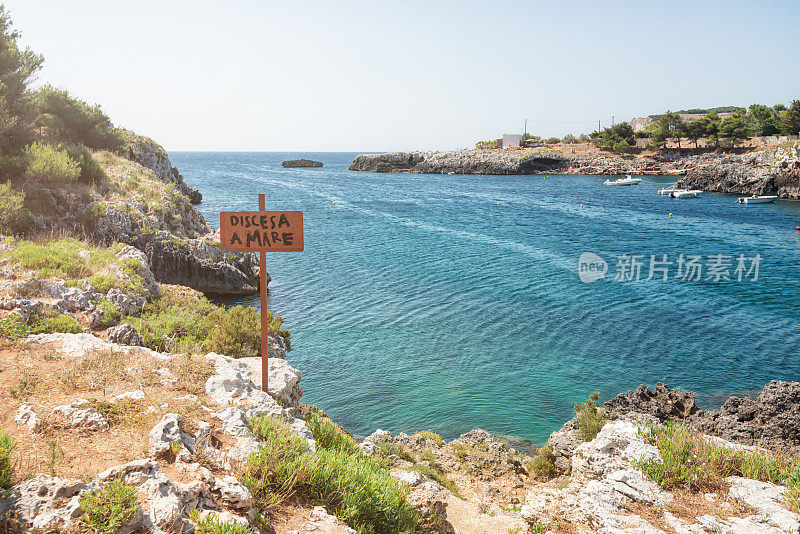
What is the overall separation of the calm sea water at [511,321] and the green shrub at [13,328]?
8892 mm

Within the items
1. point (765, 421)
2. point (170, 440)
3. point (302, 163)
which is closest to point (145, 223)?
point (170, 440)

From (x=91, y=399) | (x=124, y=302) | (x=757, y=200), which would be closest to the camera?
(x=91, y=399)

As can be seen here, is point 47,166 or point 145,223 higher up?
point 47,166

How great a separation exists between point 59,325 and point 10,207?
730 cm

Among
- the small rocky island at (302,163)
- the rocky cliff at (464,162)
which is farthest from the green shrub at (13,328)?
the small rocky island at (302,163)

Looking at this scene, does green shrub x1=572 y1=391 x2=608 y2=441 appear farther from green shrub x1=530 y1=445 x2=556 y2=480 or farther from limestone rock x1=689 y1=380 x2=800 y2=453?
limestone rock x1=689 y1=380 x2=800 y2=453

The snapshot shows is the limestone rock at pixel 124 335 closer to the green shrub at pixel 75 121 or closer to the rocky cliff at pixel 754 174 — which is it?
A: the green shrub at pixel 75 121

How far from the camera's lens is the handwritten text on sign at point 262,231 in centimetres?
780

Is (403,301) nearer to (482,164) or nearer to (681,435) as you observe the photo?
(681,435)

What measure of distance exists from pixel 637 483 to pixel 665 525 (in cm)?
91

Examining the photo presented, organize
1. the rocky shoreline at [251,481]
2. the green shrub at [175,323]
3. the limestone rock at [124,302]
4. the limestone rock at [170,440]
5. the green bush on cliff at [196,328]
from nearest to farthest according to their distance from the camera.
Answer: the rocky shoreline at [251,481] < the limestone rock at [170,440] < the green shrub at [175,323] < the green bush on cliff at [196,328] < the limestone rock at [124,302]

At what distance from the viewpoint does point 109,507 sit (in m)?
A: 4.20

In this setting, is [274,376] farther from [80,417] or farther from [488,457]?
[488,457]

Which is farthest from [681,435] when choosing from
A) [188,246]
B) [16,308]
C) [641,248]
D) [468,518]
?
[641,248]
